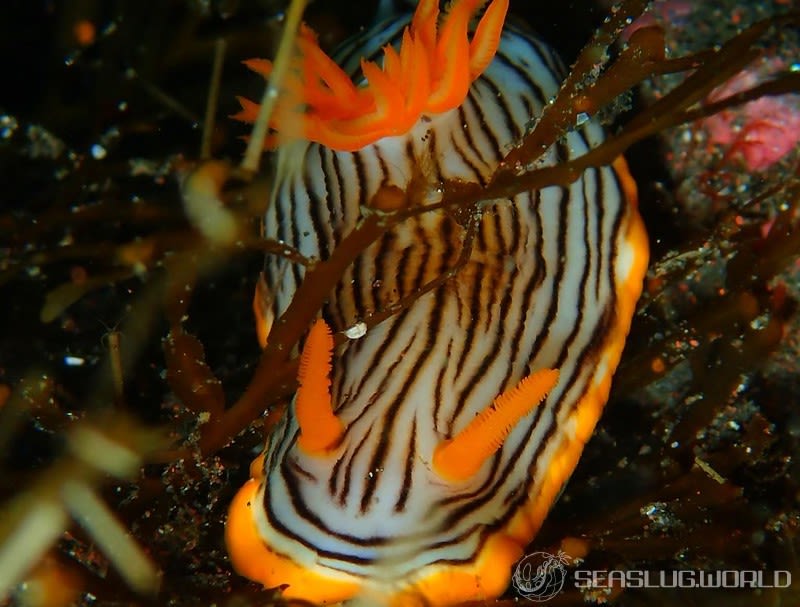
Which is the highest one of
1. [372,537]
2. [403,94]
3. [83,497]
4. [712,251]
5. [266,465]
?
[403,94]

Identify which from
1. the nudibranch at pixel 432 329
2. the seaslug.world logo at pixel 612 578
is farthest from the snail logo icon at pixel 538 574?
the nudibranch at pixel 432 329

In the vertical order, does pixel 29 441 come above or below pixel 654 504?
above

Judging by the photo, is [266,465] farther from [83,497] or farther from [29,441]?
[29,441]

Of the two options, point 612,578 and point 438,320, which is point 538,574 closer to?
point 612,578

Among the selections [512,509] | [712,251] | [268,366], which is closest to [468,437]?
[512,509]

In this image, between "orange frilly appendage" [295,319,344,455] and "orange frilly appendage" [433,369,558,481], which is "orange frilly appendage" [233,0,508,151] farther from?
"orange frilly appendage" [433,369,558,481]

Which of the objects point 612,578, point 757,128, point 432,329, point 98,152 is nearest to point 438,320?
point 432,329
